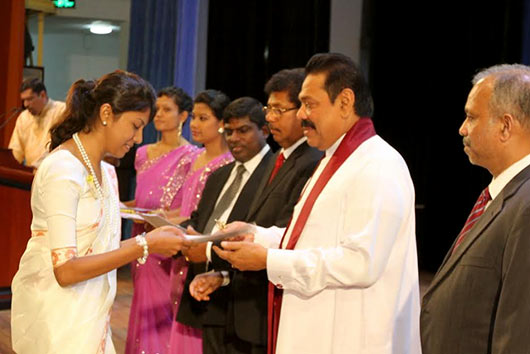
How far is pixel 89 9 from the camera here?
10.2 metres

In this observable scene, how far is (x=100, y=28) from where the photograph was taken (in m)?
11.4

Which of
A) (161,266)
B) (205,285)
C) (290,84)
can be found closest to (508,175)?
(290,84)

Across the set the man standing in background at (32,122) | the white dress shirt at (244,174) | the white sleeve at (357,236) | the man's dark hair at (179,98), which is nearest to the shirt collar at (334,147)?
the white sleeve at (357,236)

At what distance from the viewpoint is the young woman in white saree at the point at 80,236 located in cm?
216

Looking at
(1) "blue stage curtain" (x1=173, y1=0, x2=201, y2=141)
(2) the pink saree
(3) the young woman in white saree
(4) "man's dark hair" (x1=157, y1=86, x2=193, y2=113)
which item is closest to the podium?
(2) the pink saree

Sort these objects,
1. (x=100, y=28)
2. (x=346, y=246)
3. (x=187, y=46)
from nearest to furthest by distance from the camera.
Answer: (x=346, y=246)
(x=187, y=46)
(x=100, y=28)

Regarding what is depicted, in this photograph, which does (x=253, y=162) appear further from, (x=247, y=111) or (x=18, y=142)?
(x=18, y=142)

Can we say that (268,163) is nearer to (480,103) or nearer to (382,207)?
(382,207)

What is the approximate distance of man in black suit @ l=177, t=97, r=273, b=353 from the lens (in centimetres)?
323

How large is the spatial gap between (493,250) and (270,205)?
124 cm

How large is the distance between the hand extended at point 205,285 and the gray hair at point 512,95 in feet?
4.79

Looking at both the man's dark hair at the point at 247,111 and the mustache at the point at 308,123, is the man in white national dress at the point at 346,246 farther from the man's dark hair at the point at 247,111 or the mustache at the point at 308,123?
the man's dark hair at the point at 247,111

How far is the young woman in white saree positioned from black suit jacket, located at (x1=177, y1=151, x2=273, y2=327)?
85 centimetres

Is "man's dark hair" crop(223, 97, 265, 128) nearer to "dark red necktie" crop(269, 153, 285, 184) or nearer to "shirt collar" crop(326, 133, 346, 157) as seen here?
"dark red necktie" crop(269, 153, 285, 184)
